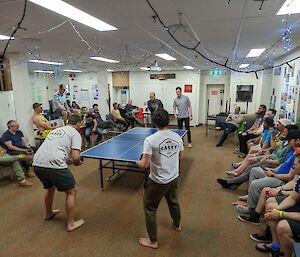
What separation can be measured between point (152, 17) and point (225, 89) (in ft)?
26.7

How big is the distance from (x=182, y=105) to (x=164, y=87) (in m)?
4.43

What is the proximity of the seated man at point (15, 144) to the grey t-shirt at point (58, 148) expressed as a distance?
1914 millimetres

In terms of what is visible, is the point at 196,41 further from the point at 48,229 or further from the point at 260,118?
the point at 48,229

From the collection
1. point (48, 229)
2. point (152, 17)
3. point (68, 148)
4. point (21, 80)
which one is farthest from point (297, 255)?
point (21, 80)

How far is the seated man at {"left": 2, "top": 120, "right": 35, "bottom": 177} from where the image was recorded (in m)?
4.02

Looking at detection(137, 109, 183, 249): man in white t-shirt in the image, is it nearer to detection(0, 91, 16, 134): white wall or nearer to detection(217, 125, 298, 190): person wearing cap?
detection(217, 125, 298, 190): person wearing cap

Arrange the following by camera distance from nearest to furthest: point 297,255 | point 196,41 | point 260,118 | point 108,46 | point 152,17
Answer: point 297,255
point 152,17
point 196,41
point 108,46
point 260,118

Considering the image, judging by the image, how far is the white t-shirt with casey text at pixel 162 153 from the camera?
81.7 inches

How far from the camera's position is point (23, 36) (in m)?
3.85

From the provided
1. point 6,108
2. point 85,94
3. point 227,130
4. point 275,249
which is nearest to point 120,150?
point 275,249

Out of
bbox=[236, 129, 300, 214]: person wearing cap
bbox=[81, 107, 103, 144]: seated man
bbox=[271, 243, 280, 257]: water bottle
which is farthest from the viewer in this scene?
bbox=[81, 107, 103, 144]: seated man

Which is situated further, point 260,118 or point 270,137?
point 260,118

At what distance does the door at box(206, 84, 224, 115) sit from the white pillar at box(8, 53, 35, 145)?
7665 mm

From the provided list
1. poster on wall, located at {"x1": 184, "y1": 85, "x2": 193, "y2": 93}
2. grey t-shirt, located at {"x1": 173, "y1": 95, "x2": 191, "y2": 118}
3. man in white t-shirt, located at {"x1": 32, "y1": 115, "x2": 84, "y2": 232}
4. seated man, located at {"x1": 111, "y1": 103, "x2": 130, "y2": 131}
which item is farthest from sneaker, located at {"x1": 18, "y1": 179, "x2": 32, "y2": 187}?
poster on wall, located at {"x1": 184, "y1": 85, "x2": 193, "y2": 93}
